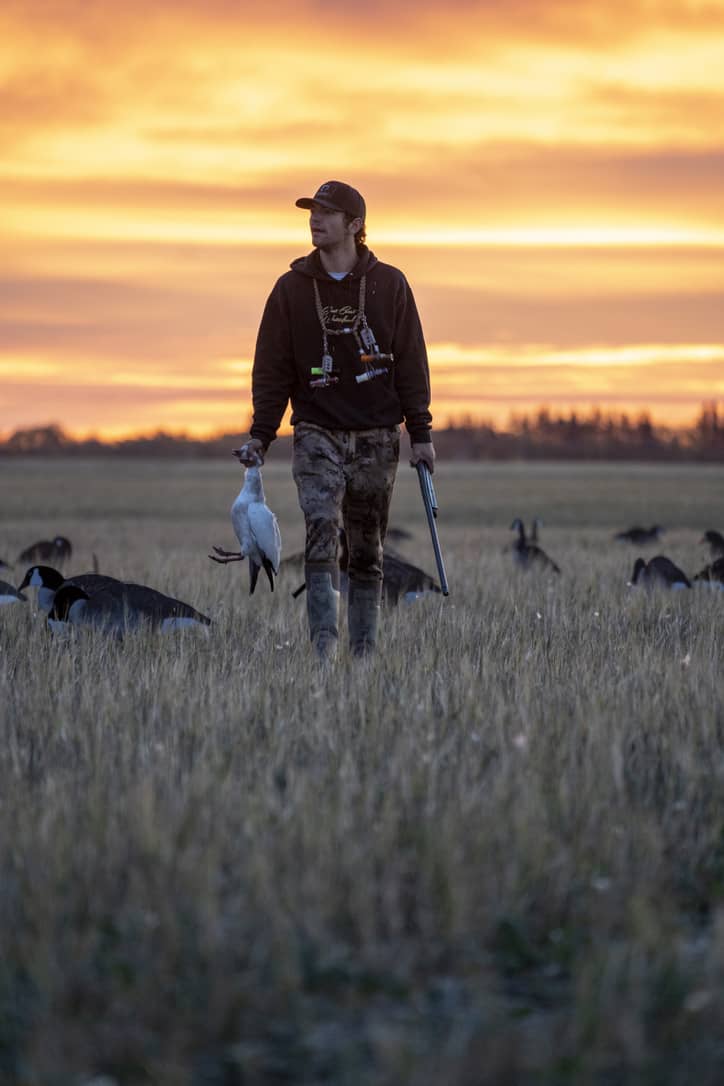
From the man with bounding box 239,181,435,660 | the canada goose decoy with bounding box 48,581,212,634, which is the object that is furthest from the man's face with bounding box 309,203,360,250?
the canada goose decoy with bounding box 48,581,212,634

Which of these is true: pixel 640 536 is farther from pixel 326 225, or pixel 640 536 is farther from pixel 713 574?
pixel 326 225

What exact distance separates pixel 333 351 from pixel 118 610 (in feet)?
7.75

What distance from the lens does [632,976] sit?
2867 millimetres

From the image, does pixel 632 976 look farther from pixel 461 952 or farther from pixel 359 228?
pixel 359 228

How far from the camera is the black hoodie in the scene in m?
7.15

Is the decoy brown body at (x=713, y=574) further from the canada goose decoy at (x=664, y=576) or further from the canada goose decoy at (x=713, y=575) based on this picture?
the canada goose decoy at (x=664, y=576)

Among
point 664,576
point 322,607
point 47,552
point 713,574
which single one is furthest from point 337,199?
point 47,552

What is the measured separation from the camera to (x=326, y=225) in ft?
22.9

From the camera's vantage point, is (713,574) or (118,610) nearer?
(118,610)

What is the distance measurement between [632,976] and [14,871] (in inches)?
70.3

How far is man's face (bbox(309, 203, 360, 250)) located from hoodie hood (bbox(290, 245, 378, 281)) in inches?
6.3

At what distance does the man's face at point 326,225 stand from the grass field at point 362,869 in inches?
95.9

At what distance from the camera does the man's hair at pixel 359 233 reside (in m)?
7.05

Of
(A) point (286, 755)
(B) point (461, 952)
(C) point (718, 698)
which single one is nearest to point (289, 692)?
(A) point (286, 755)
